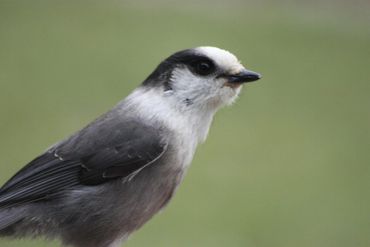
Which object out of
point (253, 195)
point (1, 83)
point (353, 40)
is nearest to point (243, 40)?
point (353, 40)

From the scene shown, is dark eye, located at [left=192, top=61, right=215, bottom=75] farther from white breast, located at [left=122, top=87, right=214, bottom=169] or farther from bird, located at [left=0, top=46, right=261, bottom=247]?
white breast, located at [left=122, top=87, right=214, bottom=169]

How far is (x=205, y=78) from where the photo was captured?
315 centimetres

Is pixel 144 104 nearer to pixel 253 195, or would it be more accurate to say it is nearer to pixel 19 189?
pixel 19 189

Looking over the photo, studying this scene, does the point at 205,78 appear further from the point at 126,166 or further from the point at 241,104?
the point at 241,104

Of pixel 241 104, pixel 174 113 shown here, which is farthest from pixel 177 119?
pixel 241 104

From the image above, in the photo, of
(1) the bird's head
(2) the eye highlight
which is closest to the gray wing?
(1) the bird's head

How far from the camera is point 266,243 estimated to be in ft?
17.2

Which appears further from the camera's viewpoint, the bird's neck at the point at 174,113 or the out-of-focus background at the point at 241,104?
the out-of-focus background at the point at 241,104

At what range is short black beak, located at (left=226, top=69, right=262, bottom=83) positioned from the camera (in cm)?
311

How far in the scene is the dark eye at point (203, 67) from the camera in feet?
10.3

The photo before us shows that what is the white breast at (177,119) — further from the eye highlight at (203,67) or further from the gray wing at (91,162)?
the eye highlight at (203,67)

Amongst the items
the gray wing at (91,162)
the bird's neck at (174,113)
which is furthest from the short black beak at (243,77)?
the gray wing at (91,162)

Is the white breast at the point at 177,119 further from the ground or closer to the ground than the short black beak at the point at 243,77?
closer to the ground

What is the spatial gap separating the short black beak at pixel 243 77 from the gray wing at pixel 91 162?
42 cm
